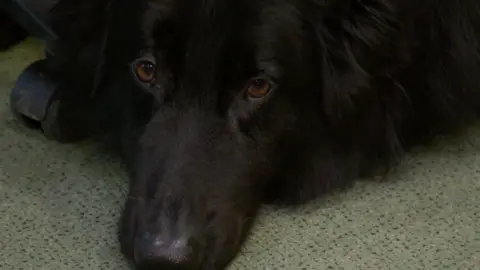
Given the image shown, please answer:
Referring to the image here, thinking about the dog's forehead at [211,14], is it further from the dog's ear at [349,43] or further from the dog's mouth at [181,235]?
the dog's mouth at [181,235]

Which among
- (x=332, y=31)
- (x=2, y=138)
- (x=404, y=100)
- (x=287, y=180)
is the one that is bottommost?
(x=2, y=138)

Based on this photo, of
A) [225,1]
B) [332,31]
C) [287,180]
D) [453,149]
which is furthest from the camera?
[453,149]

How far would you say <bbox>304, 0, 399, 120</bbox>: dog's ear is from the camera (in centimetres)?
150

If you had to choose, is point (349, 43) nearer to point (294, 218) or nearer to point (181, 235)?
point (294, 218)

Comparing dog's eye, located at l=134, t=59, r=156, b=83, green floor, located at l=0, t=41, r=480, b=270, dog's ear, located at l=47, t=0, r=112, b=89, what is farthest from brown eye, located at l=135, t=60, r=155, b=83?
green floor, located at l=0, t=41, r=480, b=270

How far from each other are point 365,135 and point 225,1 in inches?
17.0

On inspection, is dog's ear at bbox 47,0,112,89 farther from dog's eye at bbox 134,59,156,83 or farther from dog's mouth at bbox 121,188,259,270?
dog's mouth at bbox 121,188,259,270

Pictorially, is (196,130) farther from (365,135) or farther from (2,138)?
(2,138)

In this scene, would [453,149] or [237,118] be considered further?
[453,149]

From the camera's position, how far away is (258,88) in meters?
1.45

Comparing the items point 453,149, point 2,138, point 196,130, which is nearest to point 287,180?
point 196,130

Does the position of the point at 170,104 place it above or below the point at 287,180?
above

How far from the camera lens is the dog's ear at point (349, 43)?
4.93ft

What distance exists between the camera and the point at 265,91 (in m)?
1.46
